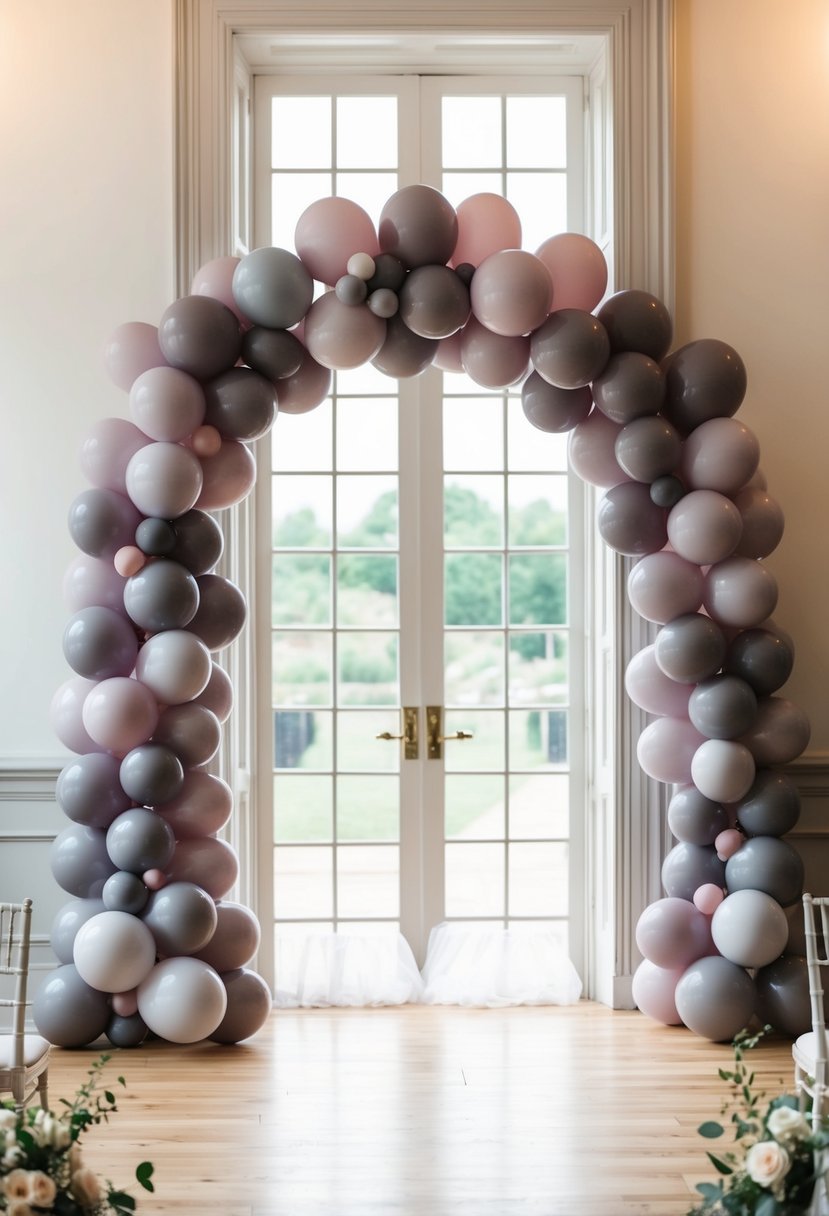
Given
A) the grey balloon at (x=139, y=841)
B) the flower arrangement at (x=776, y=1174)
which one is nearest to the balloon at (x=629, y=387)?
the grey balloon at (x=139, y=841)

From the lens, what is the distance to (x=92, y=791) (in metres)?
3.54

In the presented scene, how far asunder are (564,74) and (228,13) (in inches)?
48.6

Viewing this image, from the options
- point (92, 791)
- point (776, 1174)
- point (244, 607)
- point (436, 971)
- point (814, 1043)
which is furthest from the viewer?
point (436, 971)

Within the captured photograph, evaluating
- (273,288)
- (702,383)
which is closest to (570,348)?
(702,383)

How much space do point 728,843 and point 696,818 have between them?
121 mm

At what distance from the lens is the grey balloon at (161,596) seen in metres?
3.49

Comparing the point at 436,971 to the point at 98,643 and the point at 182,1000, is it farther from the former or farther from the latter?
the point at 98,643

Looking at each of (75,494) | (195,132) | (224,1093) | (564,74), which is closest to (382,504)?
(75,494)

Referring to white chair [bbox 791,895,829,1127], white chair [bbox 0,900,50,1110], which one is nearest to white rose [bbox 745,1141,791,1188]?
white chair [bbox 791,895,829,1127]

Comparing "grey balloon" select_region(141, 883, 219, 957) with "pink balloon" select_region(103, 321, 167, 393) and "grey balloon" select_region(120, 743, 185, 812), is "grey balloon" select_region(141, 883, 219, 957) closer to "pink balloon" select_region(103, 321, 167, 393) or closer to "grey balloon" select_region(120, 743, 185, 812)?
"grey balloon" select_region(120, 743, 185, 812)

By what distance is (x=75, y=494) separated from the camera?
161 inches

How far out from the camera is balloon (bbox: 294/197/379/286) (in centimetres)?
355

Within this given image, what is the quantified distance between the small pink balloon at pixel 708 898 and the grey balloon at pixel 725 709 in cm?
47

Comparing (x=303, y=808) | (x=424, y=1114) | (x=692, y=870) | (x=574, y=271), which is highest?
(x=574, y=271)
